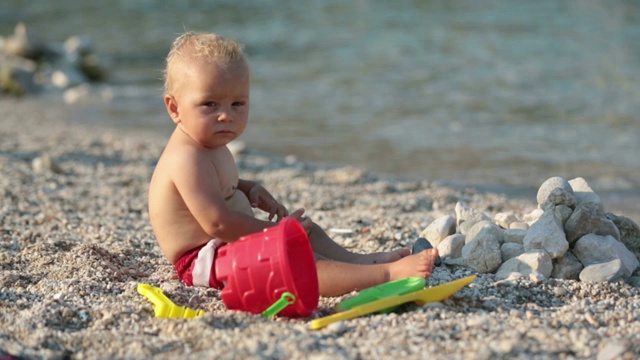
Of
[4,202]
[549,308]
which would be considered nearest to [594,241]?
[549,308]

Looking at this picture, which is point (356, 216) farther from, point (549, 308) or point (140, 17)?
point (140, 17)

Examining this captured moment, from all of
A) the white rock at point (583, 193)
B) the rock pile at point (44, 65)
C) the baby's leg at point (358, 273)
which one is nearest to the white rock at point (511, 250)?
the white rock at point (583, 193)

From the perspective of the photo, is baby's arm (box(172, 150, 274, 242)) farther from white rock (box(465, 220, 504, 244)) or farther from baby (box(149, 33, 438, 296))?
white rock (box(465, 220, 504, 244))

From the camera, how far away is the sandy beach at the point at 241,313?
282cm

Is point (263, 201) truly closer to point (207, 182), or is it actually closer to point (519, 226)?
point (207, 182)

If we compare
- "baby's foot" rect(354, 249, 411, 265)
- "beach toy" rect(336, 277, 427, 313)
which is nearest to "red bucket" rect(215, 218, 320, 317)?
"beach toy" rect(336, 277, 427, 313)

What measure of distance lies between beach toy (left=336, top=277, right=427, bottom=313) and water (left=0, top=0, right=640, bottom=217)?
3354 mm

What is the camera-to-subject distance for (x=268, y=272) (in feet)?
10.6

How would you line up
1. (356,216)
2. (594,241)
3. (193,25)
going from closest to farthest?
1. (594,241)
2. (356,216)
3. (193,25)

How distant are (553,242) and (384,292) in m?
0.92

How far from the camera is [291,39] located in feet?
48.7

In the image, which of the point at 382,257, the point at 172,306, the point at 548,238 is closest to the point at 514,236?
the point at 548,238

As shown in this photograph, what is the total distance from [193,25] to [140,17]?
184cm

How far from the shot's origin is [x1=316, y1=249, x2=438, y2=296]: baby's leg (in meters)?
3.46
